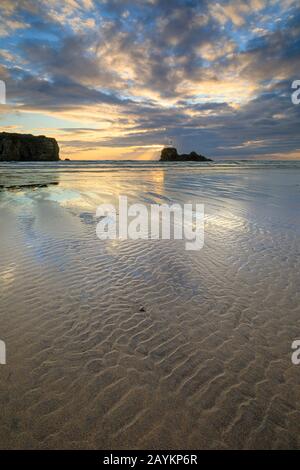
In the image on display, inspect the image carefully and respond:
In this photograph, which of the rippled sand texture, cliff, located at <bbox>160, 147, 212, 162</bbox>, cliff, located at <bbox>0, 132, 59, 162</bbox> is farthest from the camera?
cliff, located at <bbox>160, 147, 212, 162</bbox>

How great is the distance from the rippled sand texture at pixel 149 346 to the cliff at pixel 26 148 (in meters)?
126

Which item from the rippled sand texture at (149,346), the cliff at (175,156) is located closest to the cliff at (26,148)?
the cliff at (175,156)

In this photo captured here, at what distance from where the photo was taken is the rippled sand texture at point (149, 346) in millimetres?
2654

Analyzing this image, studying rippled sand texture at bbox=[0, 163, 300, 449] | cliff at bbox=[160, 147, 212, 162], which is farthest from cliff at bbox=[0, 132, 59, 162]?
rippled sand texture at bbox=[0, 163, 300, 449]

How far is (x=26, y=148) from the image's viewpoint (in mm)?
121188

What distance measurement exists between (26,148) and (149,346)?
136706 mm

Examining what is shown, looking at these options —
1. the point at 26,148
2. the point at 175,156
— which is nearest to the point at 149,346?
the point at 175,156

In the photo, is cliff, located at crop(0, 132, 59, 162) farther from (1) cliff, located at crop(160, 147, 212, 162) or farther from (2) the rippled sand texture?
(2) the rippled sand texture

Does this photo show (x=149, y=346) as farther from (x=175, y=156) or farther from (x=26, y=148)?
(x=26, y=148)

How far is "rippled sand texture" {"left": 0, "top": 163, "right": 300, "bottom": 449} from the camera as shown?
104 inches

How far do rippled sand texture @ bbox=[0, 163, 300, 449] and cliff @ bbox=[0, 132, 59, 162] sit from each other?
412 ft

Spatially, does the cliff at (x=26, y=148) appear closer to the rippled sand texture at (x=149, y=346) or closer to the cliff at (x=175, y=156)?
the cliff at (x=175, y=156)
